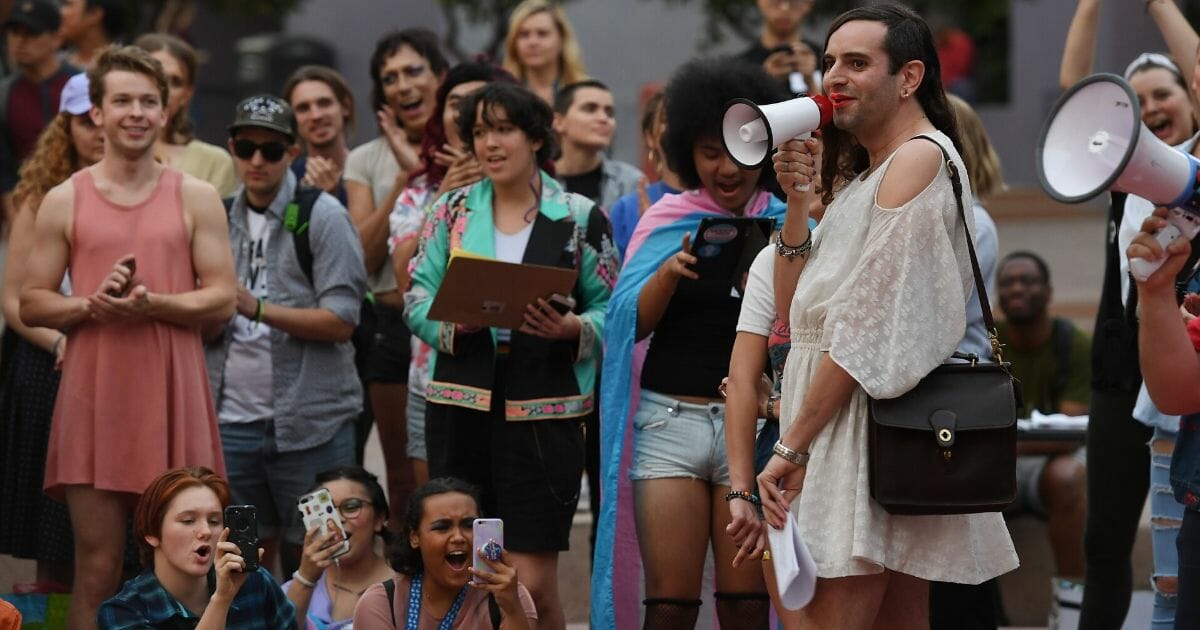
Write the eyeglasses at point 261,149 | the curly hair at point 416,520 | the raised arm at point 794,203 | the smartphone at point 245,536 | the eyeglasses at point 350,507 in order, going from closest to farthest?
the raised arm at point 794,203 < the smartphone at point 245,536 < the curly hair at point 416,520 < the eyeglasses at point 350,507 < the eyeglasses at point 261,149

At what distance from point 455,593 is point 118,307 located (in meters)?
1.39

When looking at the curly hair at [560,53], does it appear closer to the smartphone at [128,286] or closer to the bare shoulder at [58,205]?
the bare shoulder at [58,205]

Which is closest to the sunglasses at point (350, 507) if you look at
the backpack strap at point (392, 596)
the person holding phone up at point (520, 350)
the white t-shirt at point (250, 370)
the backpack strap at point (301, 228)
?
the person holding phone up at point (520, 350)

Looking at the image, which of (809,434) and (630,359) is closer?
(809,434)

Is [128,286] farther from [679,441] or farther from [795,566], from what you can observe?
A: [795,566]

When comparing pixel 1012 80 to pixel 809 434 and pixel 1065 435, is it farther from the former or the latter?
pixel 809 434

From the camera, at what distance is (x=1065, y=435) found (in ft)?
25.1

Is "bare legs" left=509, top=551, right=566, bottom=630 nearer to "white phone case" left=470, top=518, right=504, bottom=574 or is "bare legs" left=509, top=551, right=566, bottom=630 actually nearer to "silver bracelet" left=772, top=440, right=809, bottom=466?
"white phone case" left=470, top=518, right=504, bottom=574

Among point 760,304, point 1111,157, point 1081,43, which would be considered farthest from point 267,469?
point 1111,157

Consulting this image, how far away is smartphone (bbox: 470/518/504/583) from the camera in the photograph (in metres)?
5.19

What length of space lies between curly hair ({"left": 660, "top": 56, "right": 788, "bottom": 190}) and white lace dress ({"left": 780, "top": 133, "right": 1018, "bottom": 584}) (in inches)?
56.5

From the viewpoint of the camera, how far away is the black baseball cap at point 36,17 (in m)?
8.76

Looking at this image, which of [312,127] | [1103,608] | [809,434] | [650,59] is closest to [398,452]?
[312,127]

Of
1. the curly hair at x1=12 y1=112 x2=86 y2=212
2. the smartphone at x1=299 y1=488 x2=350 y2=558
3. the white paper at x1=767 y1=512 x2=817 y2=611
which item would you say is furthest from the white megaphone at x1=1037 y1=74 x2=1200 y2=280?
the curly hair at x1=12 y1=112 x2=86 y2=212
